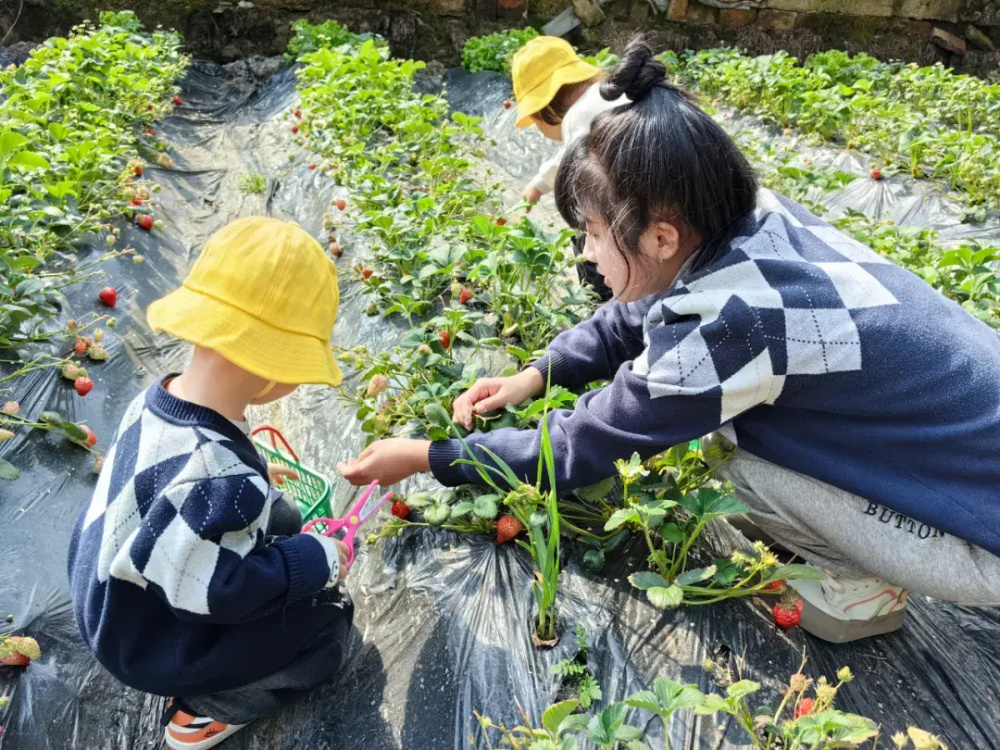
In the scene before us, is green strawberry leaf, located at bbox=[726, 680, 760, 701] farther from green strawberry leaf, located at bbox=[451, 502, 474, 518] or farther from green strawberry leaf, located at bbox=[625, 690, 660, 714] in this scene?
green strawberry leaf, located at bbox=[451, 502, 474, 518]

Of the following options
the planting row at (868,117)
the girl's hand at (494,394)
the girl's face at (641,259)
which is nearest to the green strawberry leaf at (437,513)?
the girl's hand at (494,394)

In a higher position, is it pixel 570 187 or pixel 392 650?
pixel 570 187

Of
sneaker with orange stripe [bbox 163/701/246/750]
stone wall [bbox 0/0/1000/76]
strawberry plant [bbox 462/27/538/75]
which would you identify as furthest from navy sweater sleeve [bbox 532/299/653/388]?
stone wall [bbox 0/0/1000/76]

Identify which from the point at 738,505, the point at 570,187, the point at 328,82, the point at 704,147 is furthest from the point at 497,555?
the point at 328,82

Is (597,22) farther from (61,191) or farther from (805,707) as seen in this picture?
(805,707)

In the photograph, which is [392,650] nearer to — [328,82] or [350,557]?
[350,557]

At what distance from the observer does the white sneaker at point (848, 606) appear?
1.52 metres

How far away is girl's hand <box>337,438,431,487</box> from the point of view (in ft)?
5.34

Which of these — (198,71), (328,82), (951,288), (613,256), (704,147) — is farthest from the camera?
(198,71)

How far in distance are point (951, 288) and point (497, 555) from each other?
6.16ft

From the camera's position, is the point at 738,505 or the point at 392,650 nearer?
the point at 738,505

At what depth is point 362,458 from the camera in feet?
5.41

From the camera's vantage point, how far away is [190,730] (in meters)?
1.50

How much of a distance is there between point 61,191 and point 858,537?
111 inches
